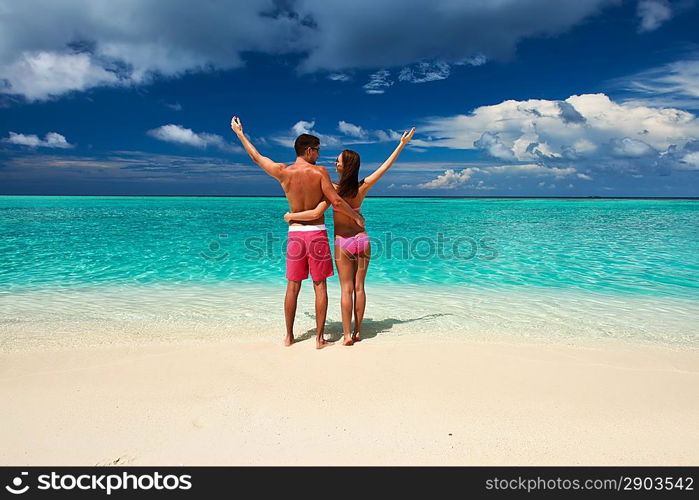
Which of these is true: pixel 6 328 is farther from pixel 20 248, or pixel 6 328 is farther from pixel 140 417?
pixel 20 248

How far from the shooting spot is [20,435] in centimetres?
274

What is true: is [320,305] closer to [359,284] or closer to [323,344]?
[323,344]

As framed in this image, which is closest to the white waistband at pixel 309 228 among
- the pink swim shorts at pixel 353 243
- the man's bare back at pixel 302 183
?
the man's bare back at pixel 302 183

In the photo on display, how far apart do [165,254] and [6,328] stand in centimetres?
762

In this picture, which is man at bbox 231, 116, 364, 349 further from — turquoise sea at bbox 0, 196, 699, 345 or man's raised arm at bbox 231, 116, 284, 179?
turquoise sea at bbox 0, 196, 699, 345

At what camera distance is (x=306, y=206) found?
14.3ft

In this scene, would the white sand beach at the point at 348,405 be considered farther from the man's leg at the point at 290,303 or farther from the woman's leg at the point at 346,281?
the woman's leg at the point at 346,281

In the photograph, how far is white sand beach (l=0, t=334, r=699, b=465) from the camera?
2584 millimetres

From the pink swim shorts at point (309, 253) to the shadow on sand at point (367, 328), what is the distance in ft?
3.10

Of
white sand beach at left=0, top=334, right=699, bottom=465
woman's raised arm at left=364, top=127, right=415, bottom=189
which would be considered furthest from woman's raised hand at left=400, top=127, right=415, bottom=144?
white sand beach at left=0, top=334, right=699, bottom=465
